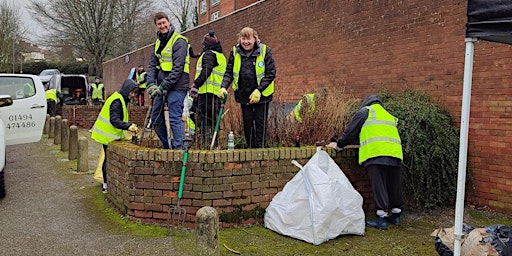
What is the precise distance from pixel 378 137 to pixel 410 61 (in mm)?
2320

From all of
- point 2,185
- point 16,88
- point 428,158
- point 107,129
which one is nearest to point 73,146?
point 16,88

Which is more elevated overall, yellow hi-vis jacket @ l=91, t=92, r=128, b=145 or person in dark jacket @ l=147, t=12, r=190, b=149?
person in dark jacket @ l=147, t=12, r=190, b=149

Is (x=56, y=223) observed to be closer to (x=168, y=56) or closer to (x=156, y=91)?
(x=156, y=91)

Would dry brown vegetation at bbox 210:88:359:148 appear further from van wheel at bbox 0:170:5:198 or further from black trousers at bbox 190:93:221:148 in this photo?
van wheel at bbox 0:170:5:198

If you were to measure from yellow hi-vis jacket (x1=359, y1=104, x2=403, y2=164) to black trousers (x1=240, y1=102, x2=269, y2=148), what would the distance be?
1.22 metres

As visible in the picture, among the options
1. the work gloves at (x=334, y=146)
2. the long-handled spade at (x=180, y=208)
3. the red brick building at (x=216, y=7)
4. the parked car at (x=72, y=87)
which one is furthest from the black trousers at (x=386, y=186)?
the red brick building at (x=216, y=7)

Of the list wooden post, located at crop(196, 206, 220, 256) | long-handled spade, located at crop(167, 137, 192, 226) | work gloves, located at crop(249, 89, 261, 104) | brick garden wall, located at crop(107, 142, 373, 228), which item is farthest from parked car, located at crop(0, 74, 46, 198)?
wooden post, located at crop(196, 206, 220, 256)

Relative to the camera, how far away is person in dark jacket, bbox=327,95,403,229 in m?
5.25

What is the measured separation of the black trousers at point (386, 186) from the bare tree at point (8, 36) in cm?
3792

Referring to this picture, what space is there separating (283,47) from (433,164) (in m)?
6.19

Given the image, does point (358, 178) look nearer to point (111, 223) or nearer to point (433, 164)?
point (433, 164)

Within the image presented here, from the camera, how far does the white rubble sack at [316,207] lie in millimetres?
4703

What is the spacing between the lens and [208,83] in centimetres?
667

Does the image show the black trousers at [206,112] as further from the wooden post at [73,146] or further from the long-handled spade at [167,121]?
the wooden post at [73,146]
